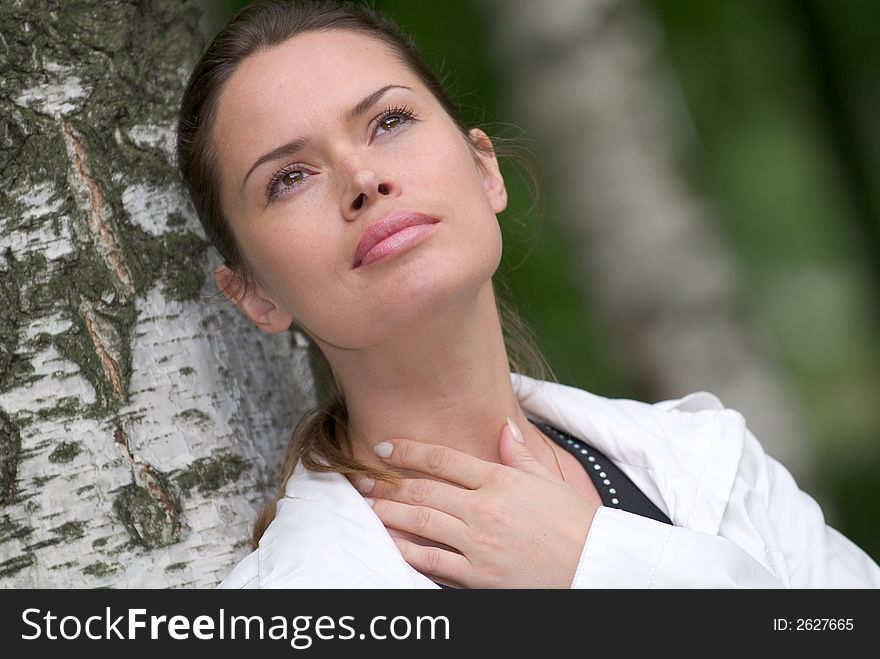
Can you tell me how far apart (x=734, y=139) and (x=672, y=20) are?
96 centimetres

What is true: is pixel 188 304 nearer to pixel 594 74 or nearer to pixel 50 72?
pixel 50 72

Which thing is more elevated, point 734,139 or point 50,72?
point 734,139

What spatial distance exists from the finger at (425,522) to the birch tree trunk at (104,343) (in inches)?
12.9

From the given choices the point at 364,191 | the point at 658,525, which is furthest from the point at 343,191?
the point at 658,525

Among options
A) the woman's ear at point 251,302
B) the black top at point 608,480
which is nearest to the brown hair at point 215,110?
the woman's ear at point 251,302

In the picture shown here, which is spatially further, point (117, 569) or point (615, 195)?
point (615, 195)

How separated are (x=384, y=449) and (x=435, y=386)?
160mm

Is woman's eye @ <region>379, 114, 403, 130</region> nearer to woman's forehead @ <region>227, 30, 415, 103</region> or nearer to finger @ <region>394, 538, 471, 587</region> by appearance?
woman's forehead @ <region>227, 30, 415, 103</region>

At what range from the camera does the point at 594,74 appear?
302cm

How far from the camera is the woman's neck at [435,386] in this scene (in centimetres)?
180

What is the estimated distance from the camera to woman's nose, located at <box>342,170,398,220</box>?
1620mm
